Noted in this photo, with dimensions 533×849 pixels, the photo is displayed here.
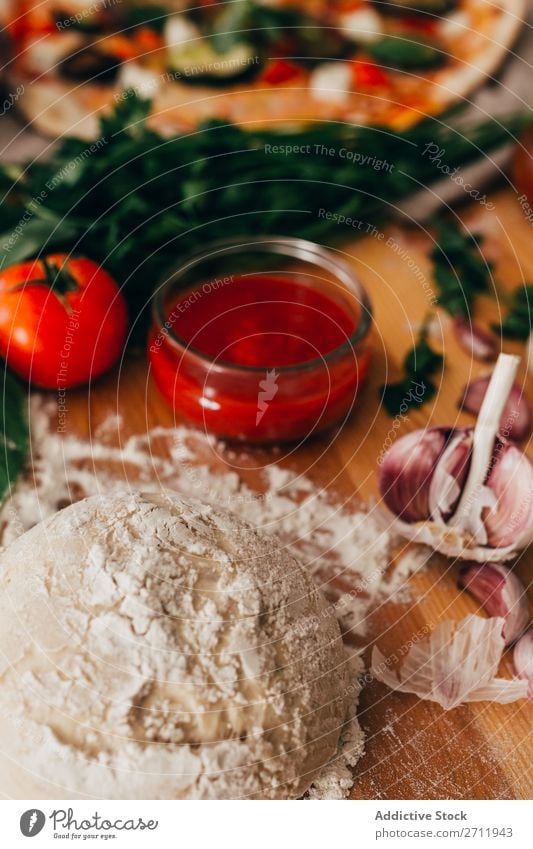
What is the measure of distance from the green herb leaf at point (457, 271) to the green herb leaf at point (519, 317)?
0.07m

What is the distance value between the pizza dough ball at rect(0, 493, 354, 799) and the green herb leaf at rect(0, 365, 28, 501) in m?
0.31

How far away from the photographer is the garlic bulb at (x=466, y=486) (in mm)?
1184

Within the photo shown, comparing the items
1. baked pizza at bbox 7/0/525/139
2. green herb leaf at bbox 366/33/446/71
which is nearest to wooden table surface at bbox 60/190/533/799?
baked pizza at bbox 7/0/525/139

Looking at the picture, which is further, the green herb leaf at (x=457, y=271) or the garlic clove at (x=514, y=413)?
the green herb leaf at (x=457, y=271)

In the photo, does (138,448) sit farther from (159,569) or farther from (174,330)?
(159,569)

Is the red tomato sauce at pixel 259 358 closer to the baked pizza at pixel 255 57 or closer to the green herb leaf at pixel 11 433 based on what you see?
the green herb leaf at pixel 11 433

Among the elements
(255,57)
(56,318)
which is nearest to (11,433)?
(56,318)

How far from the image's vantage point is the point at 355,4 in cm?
229

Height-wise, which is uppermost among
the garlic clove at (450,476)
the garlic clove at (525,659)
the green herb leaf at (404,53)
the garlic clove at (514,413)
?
the green herb leaf at (404,53)

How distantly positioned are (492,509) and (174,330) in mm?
585

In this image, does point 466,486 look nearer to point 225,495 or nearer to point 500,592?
point 500,592

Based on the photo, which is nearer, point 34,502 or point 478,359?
point 34,502

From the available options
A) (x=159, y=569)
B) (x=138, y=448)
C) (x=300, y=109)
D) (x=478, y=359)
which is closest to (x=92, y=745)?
(x=159, y=569)

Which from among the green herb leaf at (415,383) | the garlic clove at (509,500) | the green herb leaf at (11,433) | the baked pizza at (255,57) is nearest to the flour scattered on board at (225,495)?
the green herb leaf at (11,433)
